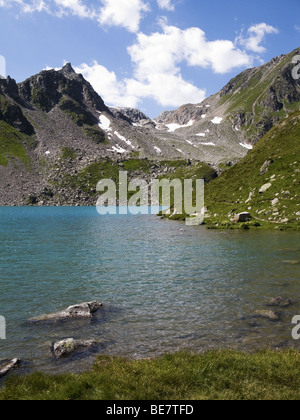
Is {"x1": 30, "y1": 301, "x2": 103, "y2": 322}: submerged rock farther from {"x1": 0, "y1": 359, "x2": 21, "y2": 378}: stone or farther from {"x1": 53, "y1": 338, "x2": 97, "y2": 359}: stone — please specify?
{"x1": 0, "y1": 359, "x2": 21, "y2": 378}: stone

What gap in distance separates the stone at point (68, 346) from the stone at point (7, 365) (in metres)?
1.62

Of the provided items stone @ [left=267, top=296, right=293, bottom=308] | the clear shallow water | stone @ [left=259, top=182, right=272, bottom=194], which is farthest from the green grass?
stone @ [left=259, top=182, right=272, bottom=194]

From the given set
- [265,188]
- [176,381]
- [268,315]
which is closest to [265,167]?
[265,188]

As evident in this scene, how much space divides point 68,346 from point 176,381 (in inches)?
224

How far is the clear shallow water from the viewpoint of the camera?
14375 mm

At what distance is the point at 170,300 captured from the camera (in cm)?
2042

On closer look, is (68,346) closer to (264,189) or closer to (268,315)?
(268,315)

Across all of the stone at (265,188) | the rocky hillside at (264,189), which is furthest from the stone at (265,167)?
the stone at (265,188)

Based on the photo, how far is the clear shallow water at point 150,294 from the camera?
14.4 metres

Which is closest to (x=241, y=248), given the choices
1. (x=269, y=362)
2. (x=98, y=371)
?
(x=269, y=362)

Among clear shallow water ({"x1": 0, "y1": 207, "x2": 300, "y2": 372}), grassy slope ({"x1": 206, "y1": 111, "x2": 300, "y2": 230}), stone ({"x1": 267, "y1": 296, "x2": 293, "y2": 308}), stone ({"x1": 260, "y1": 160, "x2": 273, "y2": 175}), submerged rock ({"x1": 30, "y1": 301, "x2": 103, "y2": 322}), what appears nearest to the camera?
clear shallow water ({"x1": 0, "y1": 207, "x2": 300, "y2": 372})

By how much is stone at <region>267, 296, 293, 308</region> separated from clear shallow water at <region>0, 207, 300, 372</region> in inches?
21.5
